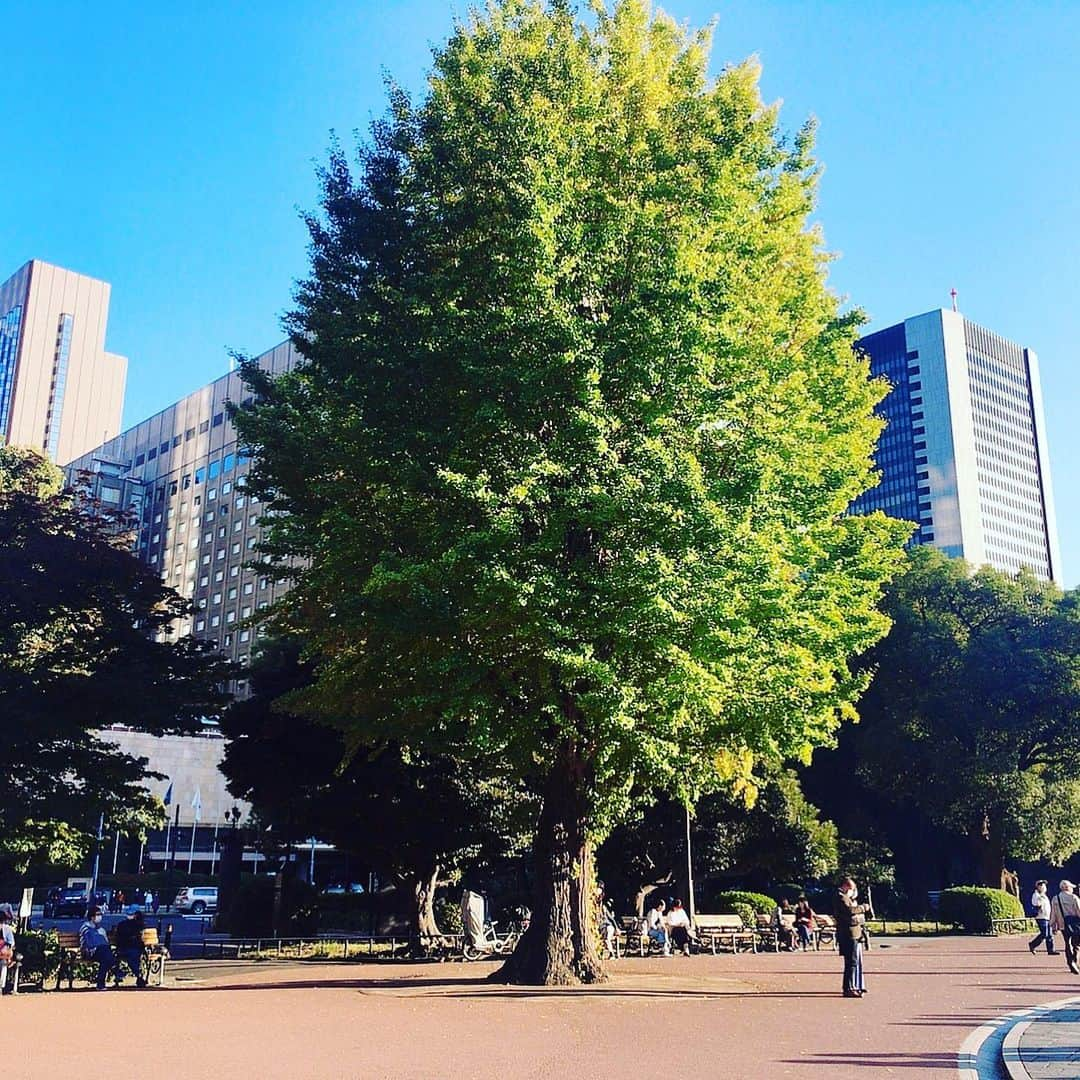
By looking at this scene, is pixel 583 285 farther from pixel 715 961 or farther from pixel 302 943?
pixel 302 943

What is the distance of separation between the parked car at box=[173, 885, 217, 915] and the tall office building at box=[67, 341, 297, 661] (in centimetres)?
3373

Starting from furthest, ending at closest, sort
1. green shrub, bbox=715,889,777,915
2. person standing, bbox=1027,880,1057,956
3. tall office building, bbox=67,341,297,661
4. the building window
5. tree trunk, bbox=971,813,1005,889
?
1. the building window
2. tall office building, bbox=67,341,297,661
3. tree trunk, bbox=971,813,1005,889
4. green shrub, bbox=715,889,777,915
5. person standing, bbox=1027,880,1057,956

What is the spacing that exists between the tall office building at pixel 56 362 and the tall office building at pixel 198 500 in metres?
66.6

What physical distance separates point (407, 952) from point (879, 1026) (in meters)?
16.8

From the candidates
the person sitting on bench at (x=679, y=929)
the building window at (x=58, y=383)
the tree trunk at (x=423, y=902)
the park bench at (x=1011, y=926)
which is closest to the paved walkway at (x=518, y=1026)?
the person sitting on bench at (x=679, y=929)

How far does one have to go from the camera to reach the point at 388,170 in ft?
68.2

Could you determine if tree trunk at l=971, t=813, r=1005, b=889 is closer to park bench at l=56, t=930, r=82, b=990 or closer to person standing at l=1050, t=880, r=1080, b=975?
person standing at l=1050, t=880, r=1080, b=975

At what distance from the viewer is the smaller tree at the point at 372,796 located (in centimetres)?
2855

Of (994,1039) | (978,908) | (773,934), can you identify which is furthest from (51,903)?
(994,1039)

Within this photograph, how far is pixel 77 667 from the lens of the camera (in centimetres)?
2297

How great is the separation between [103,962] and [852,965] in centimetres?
1301

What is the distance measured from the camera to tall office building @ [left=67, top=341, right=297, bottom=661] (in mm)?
103250

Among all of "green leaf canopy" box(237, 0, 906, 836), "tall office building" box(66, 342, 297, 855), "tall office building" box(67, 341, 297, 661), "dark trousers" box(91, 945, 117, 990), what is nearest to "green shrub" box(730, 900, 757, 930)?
"green leaf canopy" box(237, 0, 906, 836)

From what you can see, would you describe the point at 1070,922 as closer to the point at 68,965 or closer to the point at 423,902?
the point at 423,902
